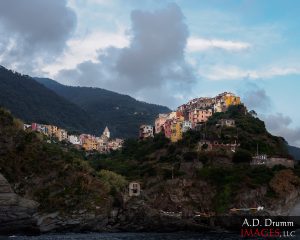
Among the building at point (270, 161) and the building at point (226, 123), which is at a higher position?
the building at point (226, 123)

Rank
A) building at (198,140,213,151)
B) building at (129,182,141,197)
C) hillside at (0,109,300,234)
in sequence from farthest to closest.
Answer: building at (198,140,213,151)
building at (129,182,141,197)
hillside at (0,109,300,234)

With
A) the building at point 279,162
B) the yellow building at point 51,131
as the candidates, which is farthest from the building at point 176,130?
the yellow building at point 51,131

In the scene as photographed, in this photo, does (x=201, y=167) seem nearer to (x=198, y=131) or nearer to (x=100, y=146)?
(x=198, y=131)

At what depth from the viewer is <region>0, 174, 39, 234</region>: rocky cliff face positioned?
2766 inches

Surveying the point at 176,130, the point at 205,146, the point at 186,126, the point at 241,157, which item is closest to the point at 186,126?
the point at 186,126

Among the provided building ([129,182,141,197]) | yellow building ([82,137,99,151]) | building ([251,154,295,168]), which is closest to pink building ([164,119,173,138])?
building ([251,154,295,168])

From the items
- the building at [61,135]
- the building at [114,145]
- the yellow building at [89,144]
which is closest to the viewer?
the building at [61,135]

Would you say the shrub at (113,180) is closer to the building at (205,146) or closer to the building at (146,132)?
the building at (205,146)

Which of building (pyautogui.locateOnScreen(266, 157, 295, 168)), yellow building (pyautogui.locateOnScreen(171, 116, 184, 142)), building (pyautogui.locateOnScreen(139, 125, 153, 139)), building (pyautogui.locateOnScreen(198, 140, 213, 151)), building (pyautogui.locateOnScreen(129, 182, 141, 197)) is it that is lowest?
building (pyautogui.locateOnScreen(129, 182, 141, 197))

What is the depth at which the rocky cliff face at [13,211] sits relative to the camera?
70250 millimetres

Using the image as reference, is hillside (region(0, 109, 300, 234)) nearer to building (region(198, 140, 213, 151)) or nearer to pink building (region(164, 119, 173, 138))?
building (region(198, 140, 213, 151))

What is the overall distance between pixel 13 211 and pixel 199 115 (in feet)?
263

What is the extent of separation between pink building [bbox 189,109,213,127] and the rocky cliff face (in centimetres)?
7405

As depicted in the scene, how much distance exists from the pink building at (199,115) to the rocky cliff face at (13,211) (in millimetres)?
74049
